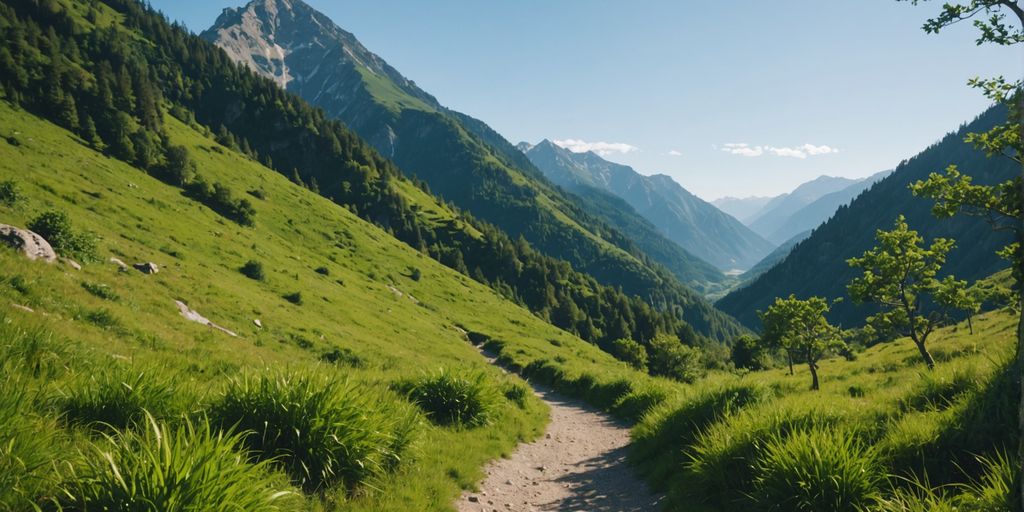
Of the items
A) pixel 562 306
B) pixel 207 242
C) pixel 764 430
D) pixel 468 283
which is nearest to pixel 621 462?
pixel 764 430

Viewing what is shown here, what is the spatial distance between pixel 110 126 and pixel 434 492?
10723cm

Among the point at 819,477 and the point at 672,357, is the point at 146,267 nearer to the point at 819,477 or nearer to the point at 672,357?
the point at 819,477

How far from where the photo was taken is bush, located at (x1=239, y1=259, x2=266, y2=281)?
50266 mm

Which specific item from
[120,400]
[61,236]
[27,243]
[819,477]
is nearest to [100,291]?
[27,243]

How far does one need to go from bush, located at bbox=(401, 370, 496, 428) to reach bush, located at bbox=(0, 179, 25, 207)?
32.8 metres

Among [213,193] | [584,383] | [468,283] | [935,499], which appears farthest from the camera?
[468,283]

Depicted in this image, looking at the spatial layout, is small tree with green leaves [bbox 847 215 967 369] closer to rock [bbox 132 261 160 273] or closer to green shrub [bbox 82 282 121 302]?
green shrub [bbox 82 282 121 302]

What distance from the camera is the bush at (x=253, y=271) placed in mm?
50266

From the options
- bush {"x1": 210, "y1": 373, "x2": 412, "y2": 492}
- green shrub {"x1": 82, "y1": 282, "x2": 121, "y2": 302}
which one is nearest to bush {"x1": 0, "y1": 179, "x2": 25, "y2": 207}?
green shrub {"x1": 82, "y1": 282, "x2": 121, "y2": 302}

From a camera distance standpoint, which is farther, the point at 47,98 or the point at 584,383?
the point at 47,98

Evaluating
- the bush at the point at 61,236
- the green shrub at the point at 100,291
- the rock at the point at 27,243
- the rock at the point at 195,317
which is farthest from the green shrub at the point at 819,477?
the bush at the point at 61,236

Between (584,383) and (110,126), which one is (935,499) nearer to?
(584,383)

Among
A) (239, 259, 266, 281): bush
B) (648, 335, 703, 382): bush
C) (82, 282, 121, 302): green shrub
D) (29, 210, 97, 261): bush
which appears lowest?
(648, 335, 703, 382): bush

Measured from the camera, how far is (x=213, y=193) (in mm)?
78938
